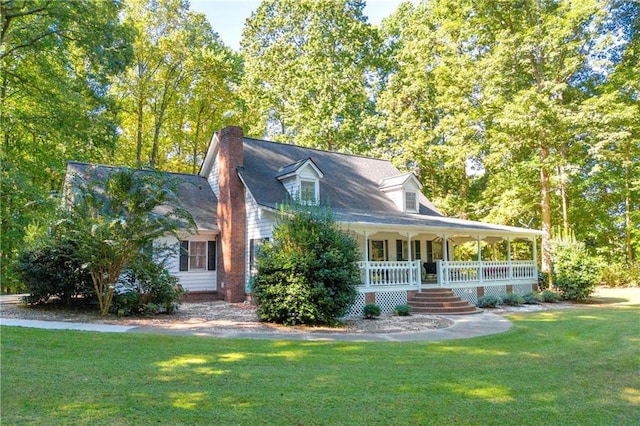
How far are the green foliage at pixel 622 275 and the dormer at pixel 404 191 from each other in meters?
12.9

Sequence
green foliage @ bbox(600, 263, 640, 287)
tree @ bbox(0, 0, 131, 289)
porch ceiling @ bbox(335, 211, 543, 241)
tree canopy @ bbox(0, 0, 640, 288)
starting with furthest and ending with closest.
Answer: green foliage @ bbox(600, 263, 640, 287) < tree canopy @ bbox(0, 0, 640, 288) < porch ceiling @ bbox(335, 211, 543, 241) < tree @ bbox(0, 0, 131, 289)

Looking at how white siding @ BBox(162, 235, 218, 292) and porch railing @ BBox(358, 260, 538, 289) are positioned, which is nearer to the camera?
porch railing @ BBox(358, 260, 538, 289)

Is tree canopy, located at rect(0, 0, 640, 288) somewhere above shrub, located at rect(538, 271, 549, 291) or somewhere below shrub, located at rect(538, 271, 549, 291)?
above

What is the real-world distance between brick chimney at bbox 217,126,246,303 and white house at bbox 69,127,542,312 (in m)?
0.04

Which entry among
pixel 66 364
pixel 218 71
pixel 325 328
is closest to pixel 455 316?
pixel 325 328

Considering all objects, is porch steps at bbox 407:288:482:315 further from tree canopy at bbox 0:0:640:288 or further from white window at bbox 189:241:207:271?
tree canopy at bbox 0:0:640:288

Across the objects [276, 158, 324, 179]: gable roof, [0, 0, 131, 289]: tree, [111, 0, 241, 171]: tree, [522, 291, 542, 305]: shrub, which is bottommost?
[522, 291, 542, 305]: shrub

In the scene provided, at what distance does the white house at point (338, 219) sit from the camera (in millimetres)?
16766

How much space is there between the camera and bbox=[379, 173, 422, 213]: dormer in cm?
2180

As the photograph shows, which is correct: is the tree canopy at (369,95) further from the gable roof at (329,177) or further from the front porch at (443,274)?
the gable roof at (329,177)

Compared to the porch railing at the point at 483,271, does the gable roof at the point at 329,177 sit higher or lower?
higher

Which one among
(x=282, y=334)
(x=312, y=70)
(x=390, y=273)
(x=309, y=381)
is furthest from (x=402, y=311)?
(x=312, y=70)

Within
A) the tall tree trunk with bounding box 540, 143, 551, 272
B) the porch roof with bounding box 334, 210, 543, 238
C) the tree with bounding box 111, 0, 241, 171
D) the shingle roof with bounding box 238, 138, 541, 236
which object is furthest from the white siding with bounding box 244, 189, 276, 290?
the tree with bounding box 111, 0, 241, 171

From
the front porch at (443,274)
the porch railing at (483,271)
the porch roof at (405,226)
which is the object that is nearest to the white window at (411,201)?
the porch roof at (405,226)
